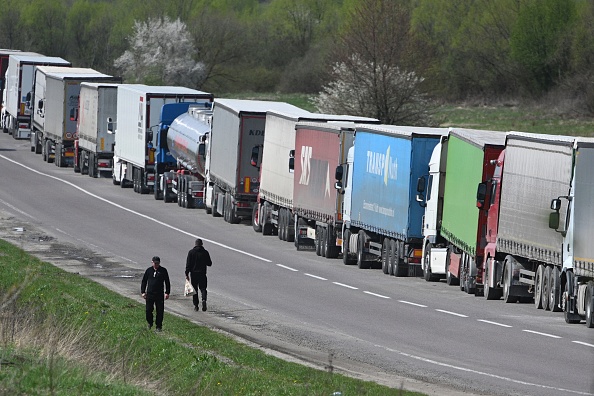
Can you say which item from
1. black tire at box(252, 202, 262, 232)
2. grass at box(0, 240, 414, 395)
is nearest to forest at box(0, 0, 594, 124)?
black tire at box(252, 202, 262, 232)

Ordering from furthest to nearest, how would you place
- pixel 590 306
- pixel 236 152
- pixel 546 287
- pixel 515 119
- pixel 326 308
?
pixel 515 119
pixel 236 152
pixel 326 308
pixel 546 287
pixel 590 306

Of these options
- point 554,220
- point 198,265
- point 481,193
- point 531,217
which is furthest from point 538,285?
point 198,265

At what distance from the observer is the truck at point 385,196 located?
1310 inches

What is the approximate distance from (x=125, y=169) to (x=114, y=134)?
218 cm

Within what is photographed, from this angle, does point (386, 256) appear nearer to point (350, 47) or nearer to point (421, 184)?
point (421, 184)

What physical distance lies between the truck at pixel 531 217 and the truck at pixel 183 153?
20.0 m

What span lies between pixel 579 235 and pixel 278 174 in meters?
16.6

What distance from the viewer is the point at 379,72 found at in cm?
6700

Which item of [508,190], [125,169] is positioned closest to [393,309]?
[508,190]

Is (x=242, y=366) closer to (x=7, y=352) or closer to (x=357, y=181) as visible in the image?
(x=7, y=352)

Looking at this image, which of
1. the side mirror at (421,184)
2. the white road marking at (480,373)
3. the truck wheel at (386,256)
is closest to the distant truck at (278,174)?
the truck wheel at (386,256)

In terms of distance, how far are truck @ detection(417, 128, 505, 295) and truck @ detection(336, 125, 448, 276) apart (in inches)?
15.0

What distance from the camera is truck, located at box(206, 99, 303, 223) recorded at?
43.5 metres

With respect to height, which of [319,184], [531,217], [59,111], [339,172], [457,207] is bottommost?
[319,184]
